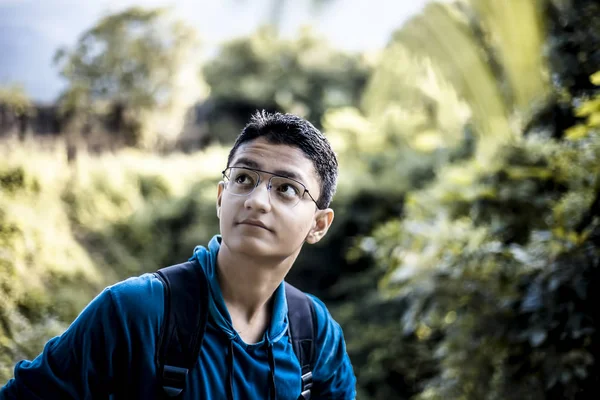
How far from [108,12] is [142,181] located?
270 centimetres

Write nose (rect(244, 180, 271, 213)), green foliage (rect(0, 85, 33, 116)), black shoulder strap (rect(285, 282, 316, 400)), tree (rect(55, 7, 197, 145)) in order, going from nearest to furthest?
nose (rect(244, 180, 271, 213))
black shoulder strap (rect(285, 282, 316, 400))
green foliage (rect(0, 85, 33, 116))
tree (rect(55, 7, 197, 145))

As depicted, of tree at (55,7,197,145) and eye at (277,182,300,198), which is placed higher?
tree at (55,7,197,145)

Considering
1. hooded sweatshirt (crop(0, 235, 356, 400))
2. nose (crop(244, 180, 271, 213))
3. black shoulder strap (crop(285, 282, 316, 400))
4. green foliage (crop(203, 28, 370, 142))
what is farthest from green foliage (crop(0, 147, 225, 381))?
green foliage (crop(203, 28, 370, 142))

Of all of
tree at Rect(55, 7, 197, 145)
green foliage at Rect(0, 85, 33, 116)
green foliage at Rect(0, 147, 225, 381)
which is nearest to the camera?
green foliage at Rect(0, 147, 225, 381)

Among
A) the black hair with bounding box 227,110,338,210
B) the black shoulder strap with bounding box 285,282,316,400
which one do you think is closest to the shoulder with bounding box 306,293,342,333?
the black shoulder strap with bounding box 285,282,316,400

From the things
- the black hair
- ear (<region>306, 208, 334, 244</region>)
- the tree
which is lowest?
ear (<region>306, 208, 334, 244</region>)

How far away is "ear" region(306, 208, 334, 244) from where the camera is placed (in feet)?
4.70

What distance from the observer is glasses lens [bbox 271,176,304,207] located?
129 centimetres

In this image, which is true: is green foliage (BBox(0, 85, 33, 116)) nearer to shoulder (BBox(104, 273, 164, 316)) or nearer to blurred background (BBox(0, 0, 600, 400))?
blurred background (BBox(0, 0, 600, 400))

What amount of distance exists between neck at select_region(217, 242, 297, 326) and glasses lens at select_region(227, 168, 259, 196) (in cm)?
13

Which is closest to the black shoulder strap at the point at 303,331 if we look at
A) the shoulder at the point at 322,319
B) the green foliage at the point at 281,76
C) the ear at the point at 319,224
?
the shoulder at the point at 322,319

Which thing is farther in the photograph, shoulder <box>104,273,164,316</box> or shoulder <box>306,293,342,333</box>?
shoulder <box>306,293,342,333</box>

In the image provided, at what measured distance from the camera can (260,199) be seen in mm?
1242

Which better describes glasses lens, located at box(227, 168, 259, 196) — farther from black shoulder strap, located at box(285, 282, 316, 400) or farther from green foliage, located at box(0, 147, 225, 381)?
green foliage, located at box(0, 147, 225, 381)
